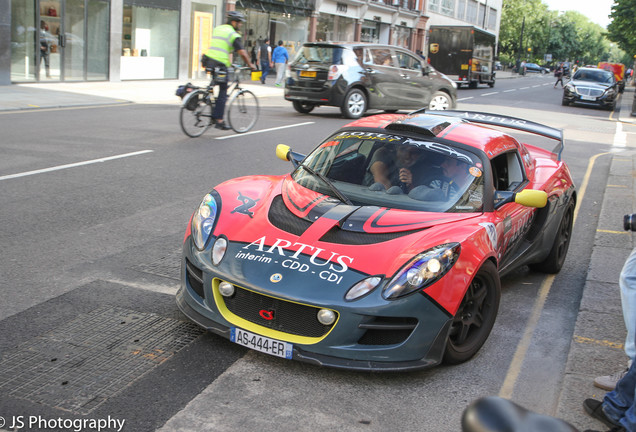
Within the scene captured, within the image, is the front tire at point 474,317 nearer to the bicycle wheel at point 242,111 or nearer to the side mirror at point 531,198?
the side mirror at point 531,198

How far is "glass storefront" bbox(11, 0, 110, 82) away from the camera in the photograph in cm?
2091

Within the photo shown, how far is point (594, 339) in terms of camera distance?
4566mm

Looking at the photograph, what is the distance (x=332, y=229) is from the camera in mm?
4203

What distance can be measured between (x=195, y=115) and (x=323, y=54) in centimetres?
582

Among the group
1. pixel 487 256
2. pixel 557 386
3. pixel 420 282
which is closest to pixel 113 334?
pixel 420 282

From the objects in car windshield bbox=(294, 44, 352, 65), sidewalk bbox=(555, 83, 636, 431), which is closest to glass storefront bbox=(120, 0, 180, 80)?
car windshield bbox=(294, 44, 352, 65)

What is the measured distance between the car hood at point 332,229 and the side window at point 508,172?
2.75ft

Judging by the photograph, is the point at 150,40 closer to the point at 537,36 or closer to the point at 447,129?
the point at 447,129

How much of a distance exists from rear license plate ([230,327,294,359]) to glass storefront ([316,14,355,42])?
127 feet

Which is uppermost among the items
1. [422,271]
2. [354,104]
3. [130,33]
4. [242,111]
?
[130,33]

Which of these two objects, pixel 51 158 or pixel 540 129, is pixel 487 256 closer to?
pixel 540 129

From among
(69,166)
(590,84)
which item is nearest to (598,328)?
(69,166)

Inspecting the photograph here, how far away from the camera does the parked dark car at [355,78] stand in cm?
1712

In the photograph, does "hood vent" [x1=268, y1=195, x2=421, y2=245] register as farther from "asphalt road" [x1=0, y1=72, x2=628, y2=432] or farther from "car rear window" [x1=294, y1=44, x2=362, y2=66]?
"car rear window" [x1=294, y1=44, x2=362, y2=66]
